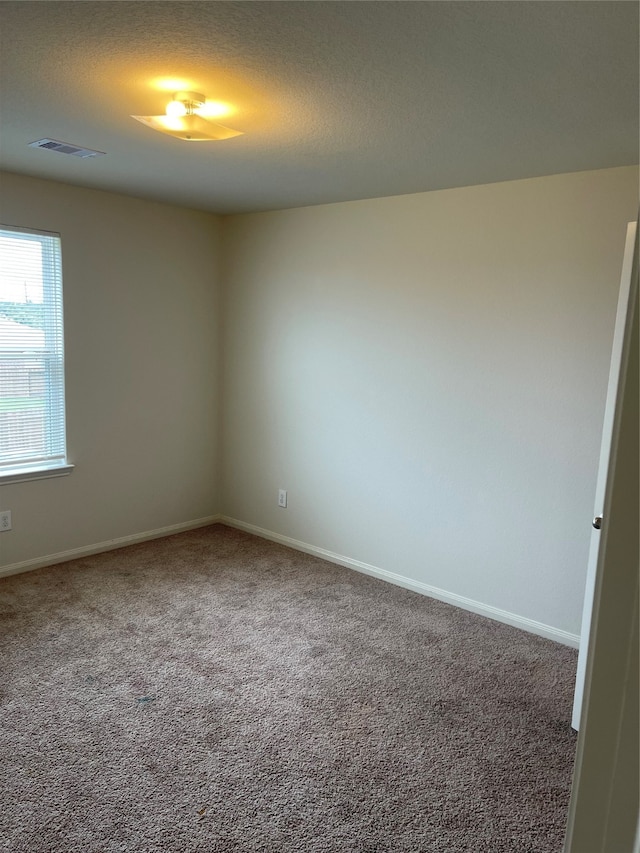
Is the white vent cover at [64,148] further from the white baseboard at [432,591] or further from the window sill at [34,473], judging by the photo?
the white baseboard at [432,591]

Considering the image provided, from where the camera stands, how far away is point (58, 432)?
4.02 metres

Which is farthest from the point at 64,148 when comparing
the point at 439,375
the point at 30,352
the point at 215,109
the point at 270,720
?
the point at 270,720

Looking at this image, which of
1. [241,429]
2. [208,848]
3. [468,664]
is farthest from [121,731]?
[241,429]

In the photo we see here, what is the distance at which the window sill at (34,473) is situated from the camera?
3.76m

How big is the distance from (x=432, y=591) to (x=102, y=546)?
7.30 feet

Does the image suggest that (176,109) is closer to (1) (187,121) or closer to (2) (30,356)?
(1) (187,121)

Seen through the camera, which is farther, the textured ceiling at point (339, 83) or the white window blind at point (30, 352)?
the white window blind at point (30, 352)

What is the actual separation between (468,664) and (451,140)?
237 centimetres

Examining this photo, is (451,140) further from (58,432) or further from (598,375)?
(58,432)

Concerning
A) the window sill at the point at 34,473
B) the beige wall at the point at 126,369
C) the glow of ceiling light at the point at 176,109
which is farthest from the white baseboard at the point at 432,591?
the glow of ceiling light at the point at 176,109

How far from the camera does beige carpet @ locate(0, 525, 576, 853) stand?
2008 millimetres

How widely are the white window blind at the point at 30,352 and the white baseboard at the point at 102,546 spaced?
0.59 metres

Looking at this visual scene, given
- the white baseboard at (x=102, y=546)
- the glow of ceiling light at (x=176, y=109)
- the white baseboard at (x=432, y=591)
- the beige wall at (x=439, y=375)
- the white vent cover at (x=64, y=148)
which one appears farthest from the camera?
the white baseboard at (x=102, y=546)

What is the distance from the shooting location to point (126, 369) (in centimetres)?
428
